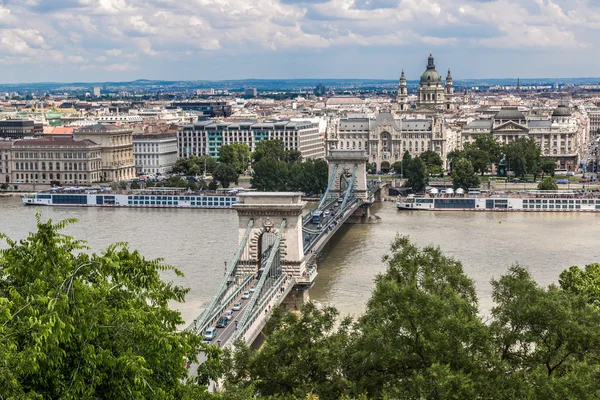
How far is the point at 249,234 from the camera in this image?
27844 millimetres

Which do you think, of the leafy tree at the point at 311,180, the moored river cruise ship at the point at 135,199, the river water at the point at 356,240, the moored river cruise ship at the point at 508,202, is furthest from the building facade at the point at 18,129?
the moored river cruise ship at the point at 508,202

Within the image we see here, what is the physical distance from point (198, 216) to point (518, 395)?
39165mm

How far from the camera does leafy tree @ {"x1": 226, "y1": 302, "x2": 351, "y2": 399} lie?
1436 centimetres

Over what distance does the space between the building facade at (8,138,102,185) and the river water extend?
911 cm

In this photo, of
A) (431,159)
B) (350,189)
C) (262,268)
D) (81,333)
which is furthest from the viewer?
(431,159)

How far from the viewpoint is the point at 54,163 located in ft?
220

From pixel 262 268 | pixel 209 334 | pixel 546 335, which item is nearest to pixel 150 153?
pixel 262 268

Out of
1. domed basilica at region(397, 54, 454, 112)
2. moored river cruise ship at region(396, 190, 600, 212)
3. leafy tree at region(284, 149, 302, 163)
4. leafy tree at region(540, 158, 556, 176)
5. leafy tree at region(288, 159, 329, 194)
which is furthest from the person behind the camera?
domed basilica at region(397, 54, 454, 112)

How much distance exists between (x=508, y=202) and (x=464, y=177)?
6.66 metres

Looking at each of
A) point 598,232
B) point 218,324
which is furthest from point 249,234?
point 598,232

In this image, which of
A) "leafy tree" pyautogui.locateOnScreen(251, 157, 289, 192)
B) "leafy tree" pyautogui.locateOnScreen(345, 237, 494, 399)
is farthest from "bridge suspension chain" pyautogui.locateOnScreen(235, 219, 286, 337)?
"leafy tree" pyautogui.locateOnScreen(251, 157, 289, 192)

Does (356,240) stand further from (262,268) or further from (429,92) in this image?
(429,92)

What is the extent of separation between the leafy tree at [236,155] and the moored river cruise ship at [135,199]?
11869mm

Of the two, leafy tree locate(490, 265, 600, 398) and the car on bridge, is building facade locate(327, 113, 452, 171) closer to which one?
the car on bridge
